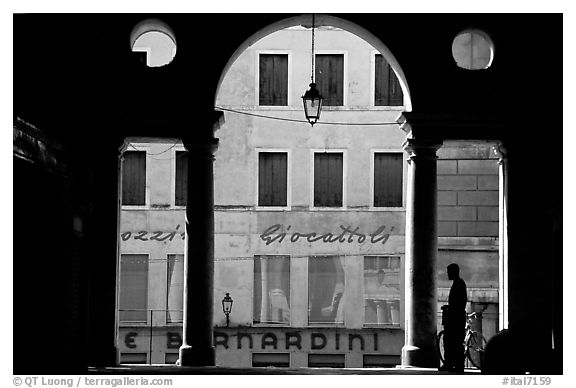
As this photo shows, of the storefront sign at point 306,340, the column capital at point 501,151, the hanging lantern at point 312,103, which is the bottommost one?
the storefront sign at point 306,340

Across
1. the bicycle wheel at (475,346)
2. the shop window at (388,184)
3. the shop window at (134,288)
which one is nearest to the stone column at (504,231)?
the bicycle wheel at (475,346)

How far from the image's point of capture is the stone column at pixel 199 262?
20.9 m

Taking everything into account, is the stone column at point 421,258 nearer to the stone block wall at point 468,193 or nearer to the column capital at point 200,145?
the column capital at point 200,145

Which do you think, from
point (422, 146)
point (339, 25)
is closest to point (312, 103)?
point (339, 25)

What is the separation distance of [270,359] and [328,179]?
227 inches

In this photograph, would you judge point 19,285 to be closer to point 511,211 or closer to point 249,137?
point 511,211

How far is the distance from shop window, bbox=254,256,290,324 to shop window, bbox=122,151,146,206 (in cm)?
395

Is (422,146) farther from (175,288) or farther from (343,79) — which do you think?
(175,288)

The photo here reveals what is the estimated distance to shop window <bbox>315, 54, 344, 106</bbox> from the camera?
41312 millimetres

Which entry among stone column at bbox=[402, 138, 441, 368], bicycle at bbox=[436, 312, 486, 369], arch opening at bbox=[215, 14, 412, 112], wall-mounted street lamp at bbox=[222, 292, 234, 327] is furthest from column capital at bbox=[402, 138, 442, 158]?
wall-mounted street lamp at bbox=[222, 292, 234, 327]

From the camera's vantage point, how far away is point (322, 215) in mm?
41562

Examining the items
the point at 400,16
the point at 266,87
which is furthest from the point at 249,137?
the point at 400,16

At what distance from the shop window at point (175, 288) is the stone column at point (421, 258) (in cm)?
1994

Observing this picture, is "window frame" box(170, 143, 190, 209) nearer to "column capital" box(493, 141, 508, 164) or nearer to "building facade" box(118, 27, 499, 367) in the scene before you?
"building facade" box(118, 27, 499, 367)
